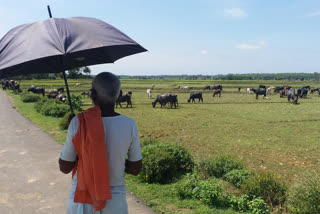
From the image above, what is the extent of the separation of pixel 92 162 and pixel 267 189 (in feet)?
Answer: 13.6

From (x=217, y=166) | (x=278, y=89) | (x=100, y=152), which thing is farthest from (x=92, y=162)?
(x=278, y=89)

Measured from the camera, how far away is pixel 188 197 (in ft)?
18.0

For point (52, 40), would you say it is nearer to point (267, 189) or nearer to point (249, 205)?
point (249, 205)

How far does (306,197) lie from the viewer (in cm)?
429

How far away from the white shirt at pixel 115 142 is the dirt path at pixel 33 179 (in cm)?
281

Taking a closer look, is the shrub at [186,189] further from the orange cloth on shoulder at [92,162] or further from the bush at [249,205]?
the orange cloth on shoulder at [92,162]

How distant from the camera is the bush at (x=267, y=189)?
16.6 feet

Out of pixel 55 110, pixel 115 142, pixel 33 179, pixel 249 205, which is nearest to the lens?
pixel 115 142

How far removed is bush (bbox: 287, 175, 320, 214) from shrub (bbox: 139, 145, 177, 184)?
2.80 metres

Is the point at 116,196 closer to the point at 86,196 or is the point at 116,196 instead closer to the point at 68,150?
the point at 86,196

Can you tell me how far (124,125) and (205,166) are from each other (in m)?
4.68

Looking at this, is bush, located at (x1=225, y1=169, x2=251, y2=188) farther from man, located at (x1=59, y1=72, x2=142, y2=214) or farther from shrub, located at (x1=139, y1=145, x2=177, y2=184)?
man, located at (x1=59, y1=72, x2=142, y2=214)

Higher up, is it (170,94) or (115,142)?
(115,142)

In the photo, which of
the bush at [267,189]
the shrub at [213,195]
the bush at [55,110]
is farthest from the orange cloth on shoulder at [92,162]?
the bush at [55,110]
